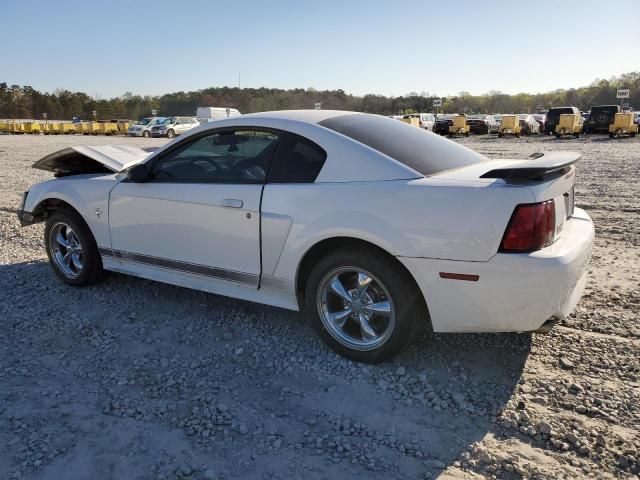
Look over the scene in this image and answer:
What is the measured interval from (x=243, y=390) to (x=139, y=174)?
6.51 ft

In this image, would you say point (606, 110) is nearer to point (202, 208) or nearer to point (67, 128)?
point (202, 208)

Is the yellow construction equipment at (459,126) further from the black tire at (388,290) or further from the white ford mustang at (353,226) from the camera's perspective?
the black tire at (388,290)

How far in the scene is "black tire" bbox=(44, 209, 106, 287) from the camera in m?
4.77

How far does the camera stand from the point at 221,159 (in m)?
3.98

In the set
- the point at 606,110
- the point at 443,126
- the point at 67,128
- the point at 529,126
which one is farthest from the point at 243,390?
the point at 67,128

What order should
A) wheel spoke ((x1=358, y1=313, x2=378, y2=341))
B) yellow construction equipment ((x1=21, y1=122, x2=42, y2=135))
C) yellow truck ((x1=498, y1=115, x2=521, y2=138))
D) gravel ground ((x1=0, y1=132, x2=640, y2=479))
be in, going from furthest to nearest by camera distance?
yellow construction equipment ((x1=21, y1=122, x2=42, y2=135)) → yellow truck ((x1=498, y1=115, x2=521, y2=138)) → wheel spoke ((x1=358, y1=313, x2=378, y2=341)) → gravel ground ((x1=0, y1=132, x2=640, y2=479))

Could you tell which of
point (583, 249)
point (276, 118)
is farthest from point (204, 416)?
point (583, 249)

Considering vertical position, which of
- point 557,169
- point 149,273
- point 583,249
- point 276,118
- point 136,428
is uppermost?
point 276,118

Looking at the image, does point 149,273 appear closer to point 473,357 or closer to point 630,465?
point 473,357

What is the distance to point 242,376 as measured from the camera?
133 inches

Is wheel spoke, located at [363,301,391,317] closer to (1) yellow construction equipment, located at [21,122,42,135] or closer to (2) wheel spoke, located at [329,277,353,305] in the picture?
(2) wheel spoke, located at [329,277,353,305]

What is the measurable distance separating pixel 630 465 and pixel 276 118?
9.64ft

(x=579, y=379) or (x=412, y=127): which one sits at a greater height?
(x=412, y=127)

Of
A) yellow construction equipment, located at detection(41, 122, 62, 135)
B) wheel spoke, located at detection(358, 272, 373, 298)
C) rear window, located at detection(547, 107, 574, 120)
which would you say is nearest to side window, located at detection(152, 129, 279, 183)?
wheel spoke, located at detection(358, 272, 373, 298)
